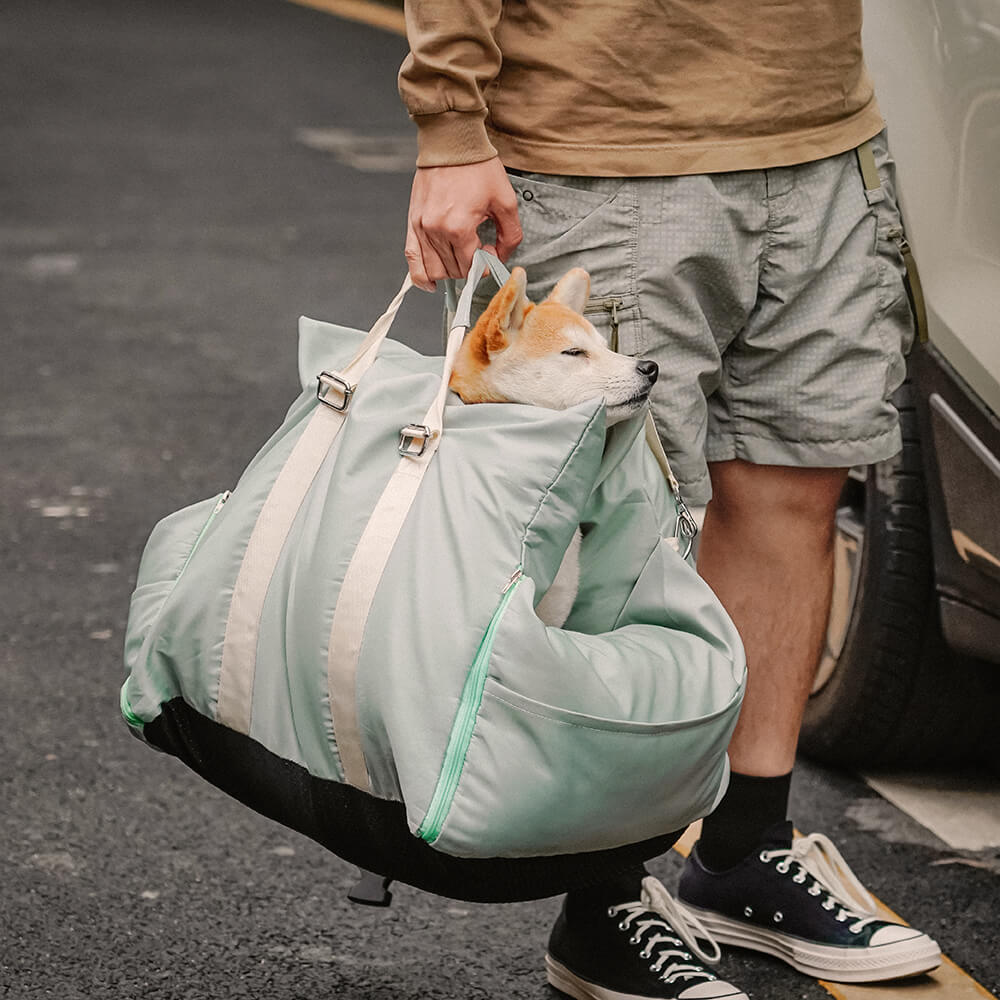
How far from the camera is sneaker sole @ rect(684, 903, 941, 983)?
2699mm

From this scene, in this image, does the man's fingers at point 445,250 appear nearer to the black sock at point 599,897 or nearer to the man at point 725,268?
the man at point 725,268

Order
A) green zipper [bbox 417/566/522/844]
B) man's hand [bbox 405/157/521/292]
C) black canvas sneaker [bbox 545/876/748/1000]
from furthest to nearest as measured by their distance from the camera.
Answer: black canvas sneaker [bbox 545/876/748/1000], man's hand [bbox 405/157/521/292], green zipper [bbox 417/566/522/844]

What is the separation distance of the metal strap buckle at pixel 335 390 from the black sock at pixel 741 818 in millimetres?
995

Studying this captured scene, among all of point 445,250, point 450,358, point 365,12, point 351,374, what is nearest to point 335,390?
point 351,374

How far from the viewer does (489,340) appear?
2268 millimetres

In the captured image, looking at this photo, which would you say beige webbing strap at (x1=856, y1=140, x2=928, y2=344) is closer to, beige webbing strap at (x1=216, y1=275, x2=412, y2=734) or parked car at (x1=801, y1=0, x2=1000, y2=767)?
parked car at (x1=801, y1=0, x2=1000, y2=767)

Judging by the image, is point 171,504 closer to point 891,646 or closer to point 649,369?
point 891,646

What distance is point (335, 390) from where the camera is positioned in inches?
88.9

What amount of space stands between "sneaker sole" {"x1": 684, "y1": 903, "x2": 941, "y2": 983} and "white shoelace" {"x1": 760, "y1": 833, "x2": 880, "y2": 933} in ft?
0.15

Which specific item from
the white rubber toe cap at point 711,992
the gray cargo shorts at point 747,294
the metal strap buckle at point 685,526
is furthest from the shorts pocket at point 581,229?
the white rubber toe cap at point 711,992

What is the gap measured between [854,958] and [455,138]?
138 centimetres

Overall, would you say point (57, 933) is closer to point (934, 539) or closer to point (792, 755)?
point (792, 755)

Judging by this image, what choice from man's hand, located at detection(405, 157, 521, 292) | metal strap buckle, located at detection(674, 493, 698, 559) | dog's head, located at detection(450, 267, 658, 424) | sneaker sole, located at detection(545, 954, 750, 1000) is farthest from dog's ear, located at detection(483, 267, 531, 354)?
sneaker sole, located at detection(545, 954, 750, 1000)

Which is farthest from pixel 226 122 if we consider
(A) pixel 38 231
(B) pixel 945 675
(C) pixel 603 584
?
(C) pixel 603 584
